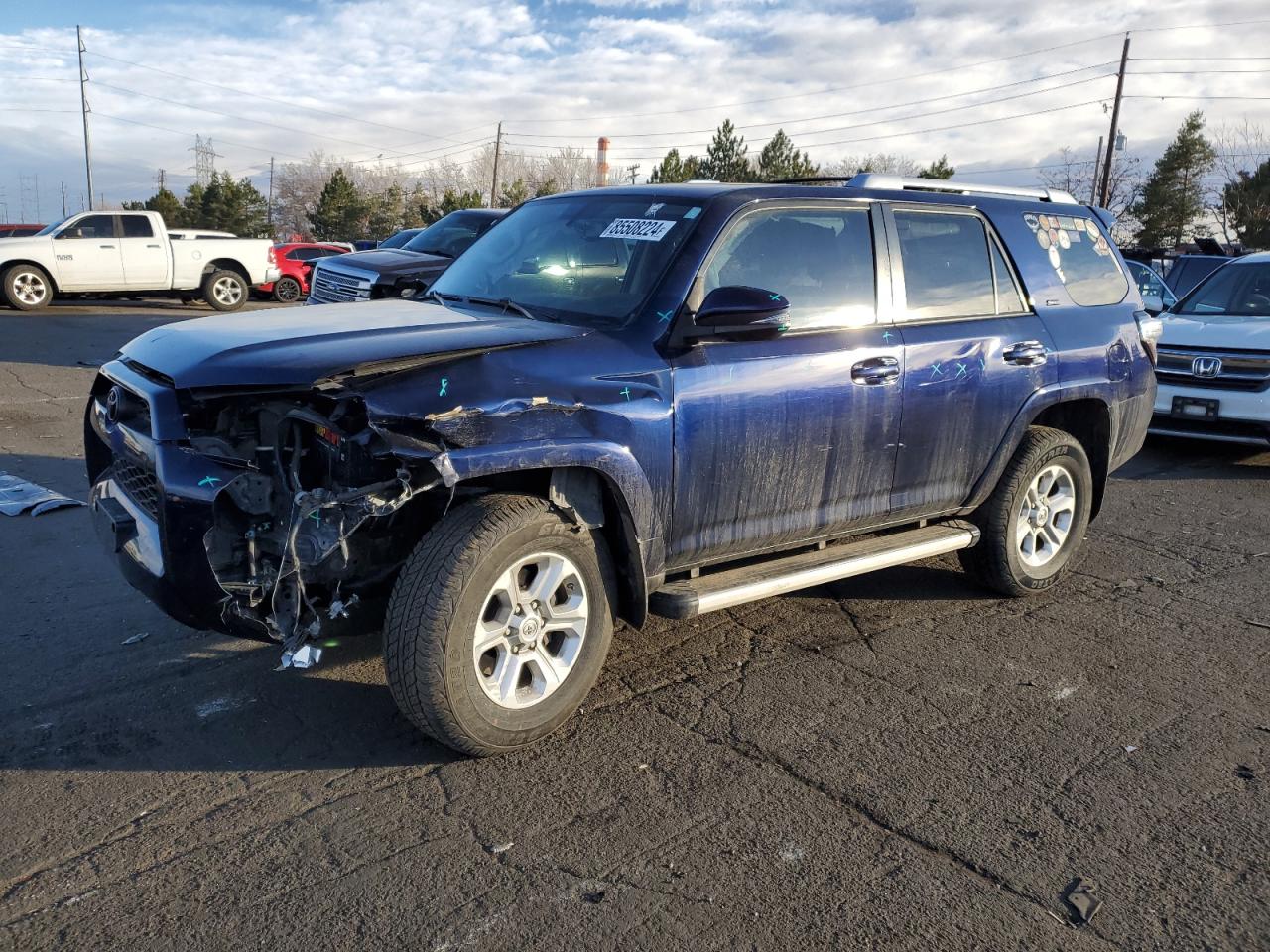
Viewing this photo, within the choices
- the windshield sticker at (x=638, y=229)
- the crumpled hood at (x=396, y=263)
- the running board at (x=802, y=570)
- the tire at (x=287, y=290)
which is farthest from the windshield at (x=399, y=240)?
the running board at (x=802, y=570)

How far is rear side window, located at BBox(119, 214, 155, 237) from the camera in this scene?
1869cm

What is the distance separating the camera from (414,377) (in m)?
3.28

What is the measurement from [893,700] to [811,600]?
1.16 meters

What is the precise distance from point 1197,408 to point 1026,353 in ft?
16.0

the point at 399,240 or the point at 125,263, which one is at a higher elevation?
the point at 399,240

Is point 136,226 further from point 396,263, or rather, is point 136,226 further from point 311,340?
point 311,340

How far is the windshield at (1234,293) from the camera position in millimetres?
9641

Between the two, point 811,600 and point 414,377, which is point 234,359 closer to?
point 414,377

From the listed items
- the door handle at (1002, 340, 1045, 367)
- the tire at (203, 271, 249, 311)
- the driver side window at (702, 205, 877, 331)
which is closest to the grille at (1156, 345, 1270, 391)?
the door handle at (1002, 340, 1045, 367)

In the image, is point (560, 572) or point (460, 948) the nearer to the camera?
point (460, 948)

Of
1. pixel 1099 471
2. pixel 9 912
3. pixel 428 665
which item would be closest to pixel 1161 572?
pixel 1099 471

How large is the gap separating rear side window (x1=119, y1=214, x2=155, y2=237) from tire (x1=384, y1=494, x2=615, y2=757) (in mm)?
17999

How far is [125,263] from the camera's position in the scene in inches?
734

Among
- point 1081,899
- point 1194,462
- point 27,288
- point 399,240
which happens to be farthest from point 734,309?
point 27,288
